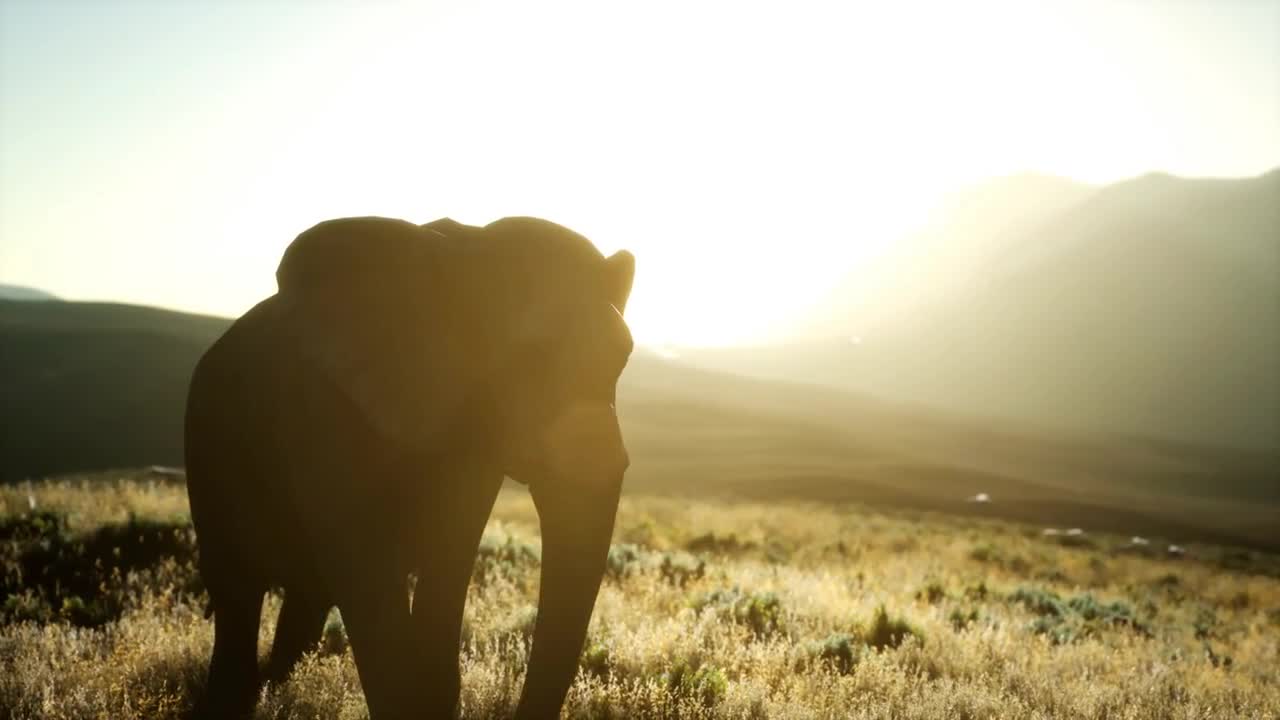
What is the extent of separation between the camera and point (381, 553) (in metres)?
3.21

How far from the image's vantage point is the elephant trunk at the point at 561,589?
327 cm

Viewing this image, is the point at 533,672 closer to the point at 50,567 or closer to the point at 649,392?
the point at 50,567

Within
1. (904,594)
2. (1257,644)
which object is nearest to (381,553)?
(904,594)

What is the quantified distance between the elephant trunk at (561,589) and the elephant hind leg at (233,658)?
1986mm

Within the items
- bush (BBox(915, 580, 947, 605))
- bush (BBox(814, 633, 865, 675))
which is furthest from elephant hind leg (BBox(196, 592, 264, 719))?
bush (BBox(915, 580, 947, 605))

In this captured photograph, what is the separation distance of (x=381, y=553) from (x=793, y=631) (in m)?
5.27

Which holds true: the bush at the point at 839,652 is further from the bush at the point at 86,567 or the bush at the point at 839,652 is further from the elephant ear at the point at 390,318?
the bush at the point at 86,567

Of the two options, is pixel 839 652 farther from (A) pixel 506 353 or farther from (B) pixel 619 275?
(A) pixel 506 353

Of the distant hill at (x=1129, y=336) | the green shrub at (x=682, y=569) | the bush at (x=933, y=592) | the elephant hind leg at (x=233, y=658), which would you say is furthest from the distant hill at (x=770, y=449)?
the elephant hind leg at (x=233, y=658)

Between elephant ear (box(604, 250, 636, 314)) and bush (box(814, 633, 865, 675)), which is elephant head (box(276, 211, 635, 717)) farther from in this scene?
bush (box(814, 633, 865, 675))

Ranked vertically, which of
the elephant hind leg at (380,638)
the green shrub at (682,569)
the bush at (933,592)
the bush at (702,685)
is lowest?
the bush at (933,592)

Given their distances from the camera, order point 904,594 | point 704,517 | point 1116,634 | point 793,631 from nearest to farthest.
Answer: point 793,631 < point 1116,634 < point 904,594 < point 704,517

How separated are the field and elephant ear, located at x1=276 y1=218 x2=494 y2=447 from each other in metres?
2.44

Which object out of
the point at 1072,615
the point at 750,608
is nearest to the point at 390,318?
the point at 750,608
